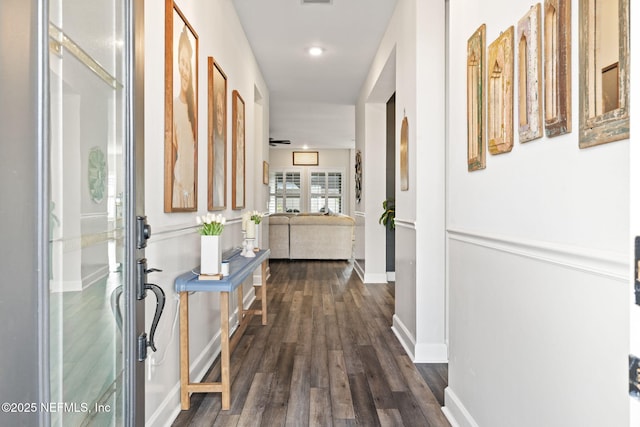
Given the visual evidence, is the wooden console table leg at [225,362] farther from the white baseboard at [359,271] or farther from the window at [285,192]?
the window at [285,192]

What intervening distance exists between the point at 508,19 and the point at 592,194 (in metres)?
0.80

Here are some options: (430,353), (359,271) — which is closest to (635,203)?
(430,353)

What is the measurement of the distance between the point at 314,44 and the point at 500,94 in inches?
124

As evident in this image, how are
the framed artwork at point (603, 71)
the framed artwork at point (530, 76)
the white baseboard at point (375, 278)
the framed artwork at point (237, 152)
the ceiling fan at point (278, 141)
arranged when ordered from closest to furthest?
the framed artwork at point (603, 71)
the framed artwork at point (530, 76)
the framed artwork at point (237, 152)
the white baseboard at point (375, 278)
the ceiling fan at point (278, 141)

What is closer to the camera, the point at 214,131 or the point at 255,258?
the point at 214,131

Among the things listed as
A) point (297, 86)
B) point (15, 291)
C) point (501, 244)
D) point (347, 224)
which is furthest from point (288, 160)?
point (15, 291)

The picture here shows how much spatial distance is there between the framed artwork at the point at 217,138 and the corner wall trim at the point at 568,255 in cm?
183

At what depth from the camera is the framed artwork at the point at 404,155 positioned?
127 inches

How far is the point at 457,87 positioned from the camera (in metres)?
2.04

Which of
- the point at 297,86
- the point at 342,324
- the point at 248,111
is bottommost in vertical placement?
the point at 342,324

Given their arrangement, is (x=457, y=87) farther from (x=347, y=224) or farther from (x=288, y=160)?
(x=288, y=160)

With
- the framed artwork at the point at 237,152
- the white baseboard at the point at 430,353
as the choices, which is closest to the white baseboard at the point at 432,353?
the white baseboard at the point at 430,353

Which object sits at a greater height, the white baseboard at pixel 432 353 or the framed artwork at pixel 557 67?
the framed artwork at pixel 557 67

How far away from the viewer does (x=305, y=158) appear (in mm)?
13094
